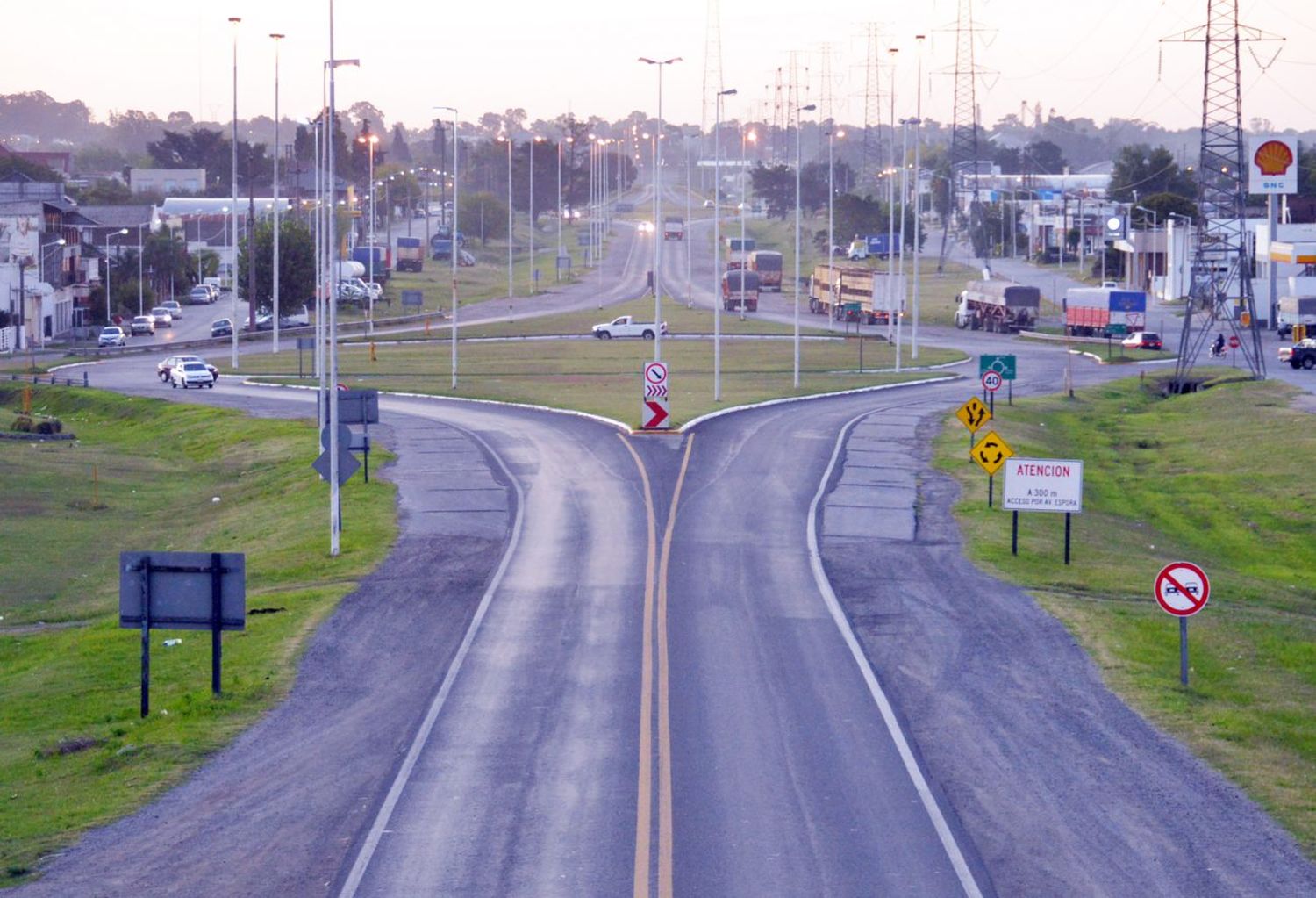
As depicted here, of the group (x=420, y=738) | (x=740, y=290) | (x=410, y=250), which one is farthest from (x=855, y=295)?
(x=420, y=738)

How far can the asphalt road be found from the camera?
13.7 metres

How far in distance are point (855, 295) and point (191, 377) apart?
48716 millimetres

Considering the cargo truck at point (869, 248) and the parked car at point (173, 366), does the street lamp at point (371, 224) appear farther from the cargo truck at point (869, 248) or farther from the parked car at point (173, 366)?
the cargo truck at point (869, 248)

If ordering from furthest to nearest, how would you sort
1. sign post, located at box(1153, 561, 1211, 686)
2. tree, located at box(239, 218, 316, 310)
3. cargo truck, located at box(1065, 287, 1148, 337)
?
1. tree, located at box(239, 218, 316, 310)
2. cargo truck, located at box(1065, 287, 1148, 337)
3. sign post, located at box(1153, 561, 1211, 686)

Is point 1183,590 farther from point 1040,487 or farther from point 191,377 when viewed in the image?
point 191,377

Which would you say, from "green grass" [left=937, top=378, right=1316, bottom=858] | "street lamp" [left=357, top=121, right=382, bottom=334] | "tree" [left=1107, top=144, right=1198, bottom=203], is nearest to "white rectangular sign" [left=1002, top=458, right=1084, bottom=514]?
"green grass" [left=937, top=378, right=1316, bottom=858]

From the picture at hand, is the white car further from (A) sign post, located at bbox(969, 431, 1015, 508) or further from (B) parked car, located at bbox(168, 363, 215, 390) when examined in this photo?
(A) sign post, located at bbox(969, 431, 1015, 508)

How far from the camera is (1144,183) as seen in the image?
566 feet

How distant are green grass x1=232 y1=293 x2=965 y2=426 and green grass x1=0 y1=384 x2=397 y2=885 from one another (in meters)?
11.3

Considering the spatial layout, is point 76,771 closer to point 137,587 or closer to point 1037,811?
point 137,587

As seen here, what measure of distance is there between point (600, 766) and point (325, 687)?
5283 mm

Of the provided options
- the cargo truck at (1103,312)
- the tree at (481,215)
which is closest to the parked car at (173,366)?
the cargo truck at (1103,312)

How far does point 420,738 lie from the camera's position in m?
17.7

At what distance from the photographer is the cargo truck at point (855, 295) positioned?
9688cm
